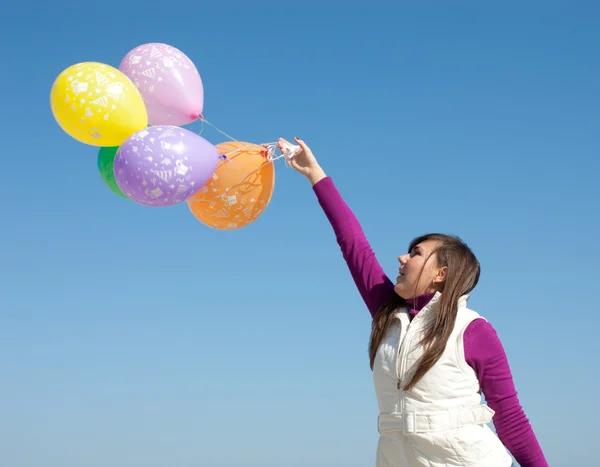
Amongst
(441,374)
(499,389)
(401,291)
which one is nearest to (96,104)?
(401,291)

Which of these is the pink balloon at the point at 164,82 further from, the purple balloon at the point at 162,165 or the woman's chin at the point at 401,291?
the woman's chin at the point at 401,291

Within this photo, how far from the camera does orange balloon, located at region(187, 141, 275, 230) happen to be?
492 cm

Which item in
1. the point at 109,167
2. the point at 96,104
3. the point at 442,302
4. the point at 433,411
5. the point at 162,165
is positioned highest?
the point at 96,104

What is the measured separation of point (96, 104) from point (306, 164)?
147 cm

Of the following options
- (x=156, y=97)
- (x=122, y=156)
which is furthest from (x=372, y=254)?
(x=156, y=97)

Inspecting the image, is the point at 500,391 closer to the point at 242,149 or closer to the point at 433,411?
the point at 433,411

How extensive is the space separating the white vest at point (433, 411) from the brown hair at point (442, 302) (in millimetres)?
46

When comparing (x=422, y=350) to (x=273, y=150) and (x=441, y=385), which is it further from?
(x=273, y=150)

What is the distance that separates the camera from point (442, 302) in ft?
12.2

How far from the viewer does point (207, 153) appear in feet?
15.5

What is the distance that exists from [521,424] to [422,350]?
68 cm

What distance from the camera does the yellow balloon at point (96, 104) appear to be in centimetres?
471

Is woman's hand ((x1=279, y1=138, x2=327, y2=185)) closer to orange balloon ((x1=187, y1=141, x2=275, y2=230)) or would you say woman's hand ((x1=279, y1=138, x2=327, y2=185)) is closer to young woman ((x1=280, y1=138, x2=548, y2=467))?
orange balloon ((x1=187, y1=141, x2=275, y2=230))

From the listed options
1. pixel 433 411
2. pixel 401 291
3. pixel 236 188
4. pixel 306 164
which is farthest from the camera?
pixel 236 188
